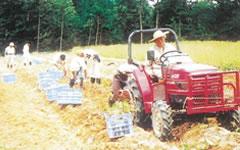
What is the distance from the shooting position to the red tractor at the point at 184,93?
34.9 feet

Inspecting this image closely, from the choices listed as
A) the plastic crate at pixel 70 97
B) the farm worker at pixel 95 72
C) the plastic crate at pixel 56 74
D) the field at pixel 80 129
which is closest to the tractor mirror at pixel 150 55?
the field at pixel 80 129

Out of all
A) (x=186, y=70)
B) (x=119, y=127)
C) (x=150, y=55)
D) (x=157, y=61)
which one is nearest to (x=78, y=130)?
(x=119, y=127)

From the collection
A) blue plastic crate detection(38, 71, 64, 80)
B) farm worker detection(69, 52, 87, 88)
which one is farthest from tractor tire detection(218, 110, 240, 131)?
blue plastic crate detection(38, 71, 64, 80)

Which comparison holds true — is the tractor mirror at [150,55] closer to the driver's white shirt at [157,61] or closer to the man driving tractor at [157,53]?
the man driving tractor at [157,53]

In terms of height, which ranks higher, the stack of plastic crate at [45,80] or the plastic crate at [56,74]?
the plastic crate at [56,74]

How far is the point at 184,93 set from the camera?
35.4 feet

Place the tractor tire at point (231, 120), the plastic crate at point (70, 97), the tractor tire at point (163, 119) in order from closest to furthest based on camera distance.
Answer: the tractor tire at point (163, 119)
the tractor tire at point (231, 120)
the plastic crate at point (70, 97)

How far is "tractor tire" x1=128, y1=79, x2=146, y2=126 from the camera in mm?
11891

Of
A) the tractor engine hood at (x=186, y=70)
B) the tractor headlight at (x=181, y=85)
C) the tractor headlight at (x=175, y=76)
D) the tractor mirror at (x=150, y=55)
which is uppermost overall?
the tractor mirror at (x=150, y=55)

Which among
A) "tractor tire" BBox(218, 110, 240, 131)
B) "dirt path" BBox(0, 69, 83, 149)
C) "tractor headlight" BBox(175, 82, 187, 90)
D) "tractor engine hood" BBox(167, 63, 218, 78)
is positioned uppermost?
"tractor engine hood" BBox(167, 63, 218, 78)

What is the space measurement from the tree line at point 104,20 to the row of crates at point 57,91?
113 feet

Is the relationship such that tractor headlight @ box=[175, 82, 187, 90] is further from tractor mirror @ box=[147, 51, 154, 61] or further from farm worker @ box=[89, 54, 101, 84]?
farm worker @ box=[89, 54, 101, 84]

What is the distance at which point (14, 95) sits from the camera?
20000mm

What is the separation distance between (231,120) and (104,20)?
55753 mm
